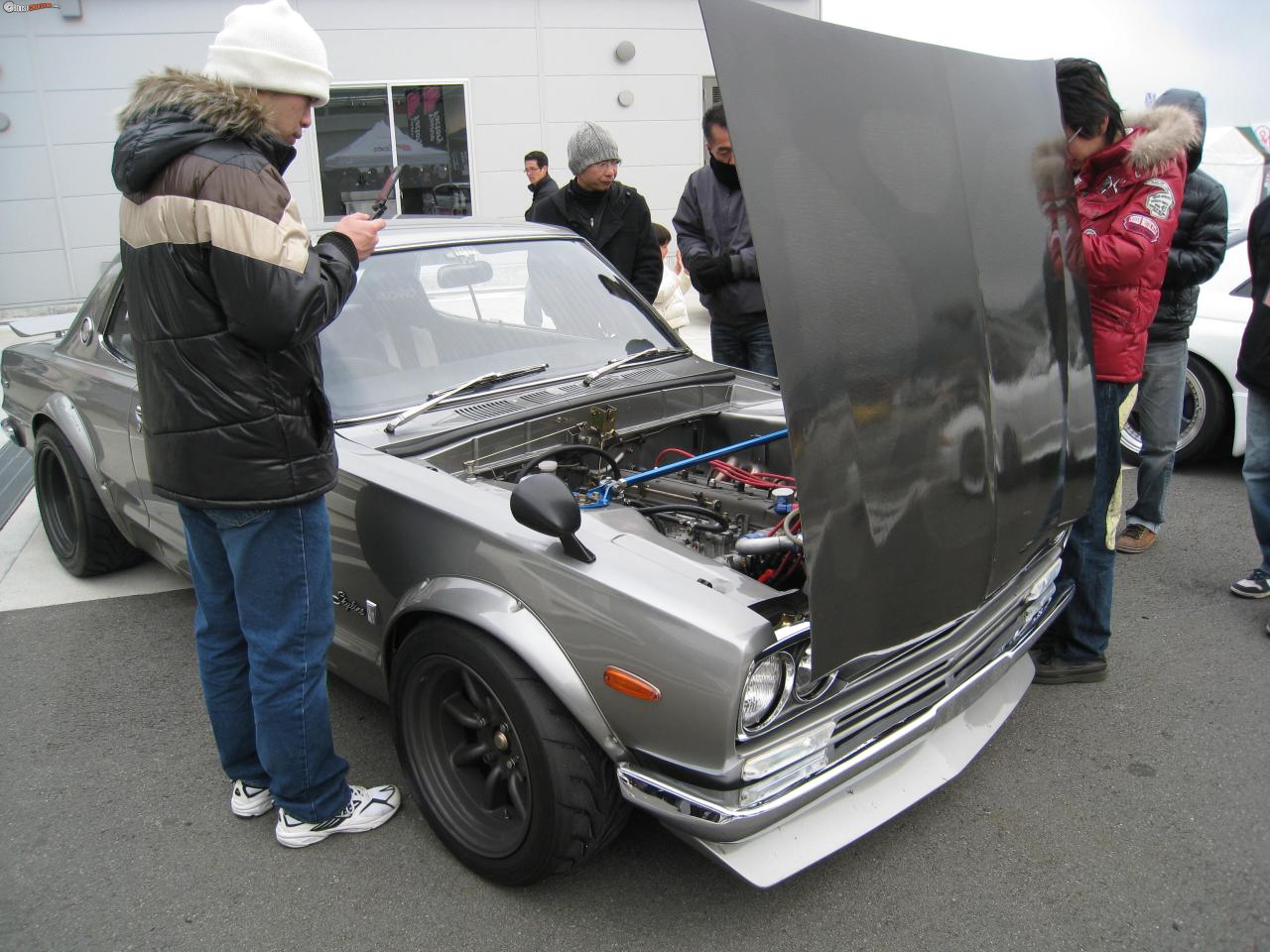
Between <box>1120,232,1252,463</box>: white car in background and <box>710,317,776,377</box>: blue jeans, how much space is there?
220 centimetres

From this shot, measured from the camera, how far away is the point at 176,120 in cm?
213

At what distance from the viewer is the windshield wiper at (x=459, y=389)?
9.71 feet

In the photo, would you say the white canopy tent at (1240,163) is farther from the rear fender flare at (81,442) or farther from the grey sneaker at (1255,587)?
the rear fender flare at (81,442)

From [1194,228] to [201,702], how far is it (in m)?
4.49

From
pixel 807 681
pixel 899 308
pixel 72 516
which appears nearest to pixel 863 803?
pixel 807 681

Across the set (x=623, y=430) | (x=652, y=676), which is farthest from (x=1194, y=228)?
(x=652, y=676)

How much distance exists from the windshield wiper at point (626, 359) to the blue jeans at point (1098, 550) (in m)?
1.53

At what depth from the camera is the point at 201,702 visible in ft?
11.4

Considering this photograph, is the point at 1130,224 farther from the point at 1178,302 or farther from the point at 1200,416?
the point at 1200,416

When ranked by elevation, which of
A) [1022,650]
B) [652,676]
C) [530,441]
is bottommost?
[1022,650]

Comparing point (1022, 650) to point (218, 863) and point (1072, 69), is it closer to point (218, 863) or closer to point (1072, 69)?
point (1072, 69)

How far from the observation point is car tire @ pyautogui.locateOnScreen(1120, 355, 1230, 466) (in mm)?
5441

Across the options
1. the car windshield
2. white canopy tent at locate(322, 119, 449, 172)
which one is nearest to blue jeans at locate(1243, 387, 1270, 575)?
the car windshield

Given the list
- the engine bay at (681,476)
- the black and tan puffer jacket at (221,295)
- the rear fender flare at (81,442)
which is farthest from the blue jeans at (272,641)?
the rear fender flare at (81,442)
